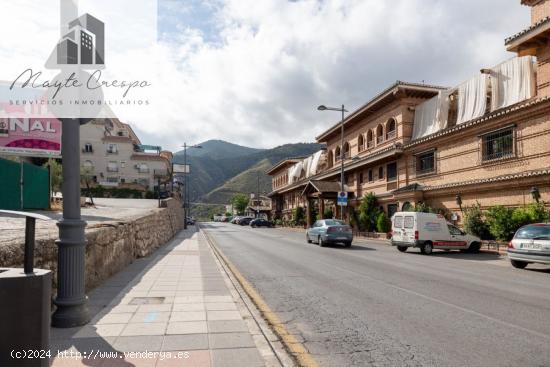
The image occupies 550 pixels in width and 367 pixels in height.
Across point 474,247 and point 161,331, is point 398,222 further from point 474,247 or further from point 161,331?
point 161,331

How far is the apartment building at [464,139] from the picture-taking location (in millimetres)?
19562

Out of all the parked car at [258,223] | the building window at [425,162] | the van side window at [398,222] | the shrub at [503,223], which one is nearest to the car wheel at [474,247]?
the shrub at [503,223]

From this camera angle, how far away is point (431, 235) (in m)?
18.6

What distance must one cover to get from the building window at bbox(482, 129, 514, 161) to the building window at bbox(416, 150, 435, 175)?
179 inches

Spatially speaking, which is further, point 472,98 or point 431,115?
point 431,115

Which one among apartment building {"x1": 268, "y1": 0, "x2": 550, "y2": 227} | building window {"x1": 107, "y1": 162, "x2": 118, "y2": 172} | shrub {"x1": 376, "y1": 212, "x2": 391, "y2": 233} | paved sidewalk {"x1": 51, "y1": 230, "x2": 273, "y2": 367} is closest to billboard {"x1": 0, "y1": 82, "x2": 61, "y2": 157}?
apartment building {"x1": 268, "y1": 0, "x2": 550, "y2": 227}

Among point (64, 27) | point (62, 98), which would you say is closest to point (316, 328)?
point (62, 98)

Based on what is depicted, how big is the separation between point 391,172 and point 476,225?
11.3 metres

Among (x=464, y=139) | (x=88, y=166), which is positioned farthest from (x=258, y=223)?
(x=464, y=139)

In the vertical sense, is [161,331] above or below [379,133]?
below

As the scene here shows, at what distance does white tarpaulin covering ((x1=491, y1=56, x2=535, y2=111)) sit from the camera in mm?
21141

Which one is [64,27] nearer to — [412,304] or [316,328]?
[316,328]

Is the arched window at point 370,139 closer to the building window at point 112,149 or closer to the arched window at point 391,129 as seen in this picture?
the arched window at point 391,129

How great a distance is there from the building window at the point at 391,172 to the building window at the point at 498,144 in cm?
903
